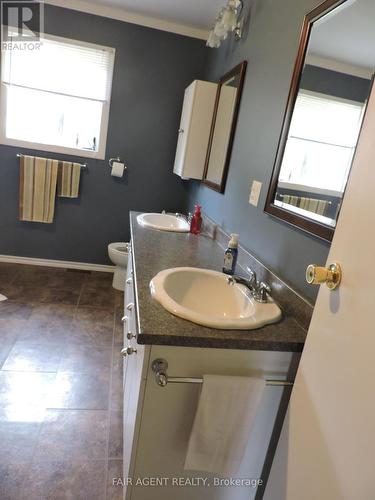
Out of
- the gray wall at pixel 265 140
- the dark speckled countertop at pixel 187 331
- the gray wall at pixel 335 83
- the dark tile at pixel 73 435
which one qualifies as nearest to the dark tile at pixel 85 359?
the dark tile at pixel 73 435

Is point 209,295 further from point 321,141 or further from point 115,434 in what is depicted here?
point 115,434

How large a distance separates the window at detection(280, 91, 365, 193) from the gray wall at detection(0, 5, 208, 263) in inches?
83.5

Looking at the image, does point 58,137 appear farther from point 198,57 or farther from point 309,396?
point 309,396

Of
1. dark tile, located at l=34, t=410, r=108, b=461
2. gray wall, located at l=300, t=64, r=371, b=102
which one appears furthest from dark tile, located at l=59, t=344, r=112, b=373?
gray wall, located at l=300, t=64, r=371, b=102

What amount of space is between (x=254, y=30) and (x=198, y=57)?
4.58 feet

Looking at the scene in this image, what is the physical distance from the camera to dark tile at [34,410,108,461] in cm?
143

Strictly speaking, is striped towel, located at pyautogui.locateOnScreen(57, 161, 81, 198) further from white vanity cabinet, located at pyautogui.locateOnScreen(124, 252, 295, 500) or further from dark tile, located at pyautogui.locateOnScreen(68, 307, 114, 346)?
white vanity cabinet, located at pyautogui.locateOnScreen(124, 252, 295, 500)

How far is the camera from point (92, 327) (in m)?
2.44

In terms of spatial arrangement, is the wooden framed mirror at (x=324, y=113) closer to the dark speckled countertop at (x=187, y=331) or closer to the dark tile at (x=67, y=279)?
the dark speckled countertop at (x=187, y=331)

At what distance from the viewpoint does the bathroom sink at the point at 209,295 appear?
1100mm

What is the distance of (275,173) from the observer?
1.43 meters

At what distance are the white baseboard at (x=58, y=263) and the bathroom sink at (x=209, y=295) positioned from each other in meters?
2.28

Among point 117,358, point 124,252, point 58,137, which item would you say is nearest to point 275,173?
point 117,358

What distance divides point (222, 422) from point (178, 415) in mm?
129
